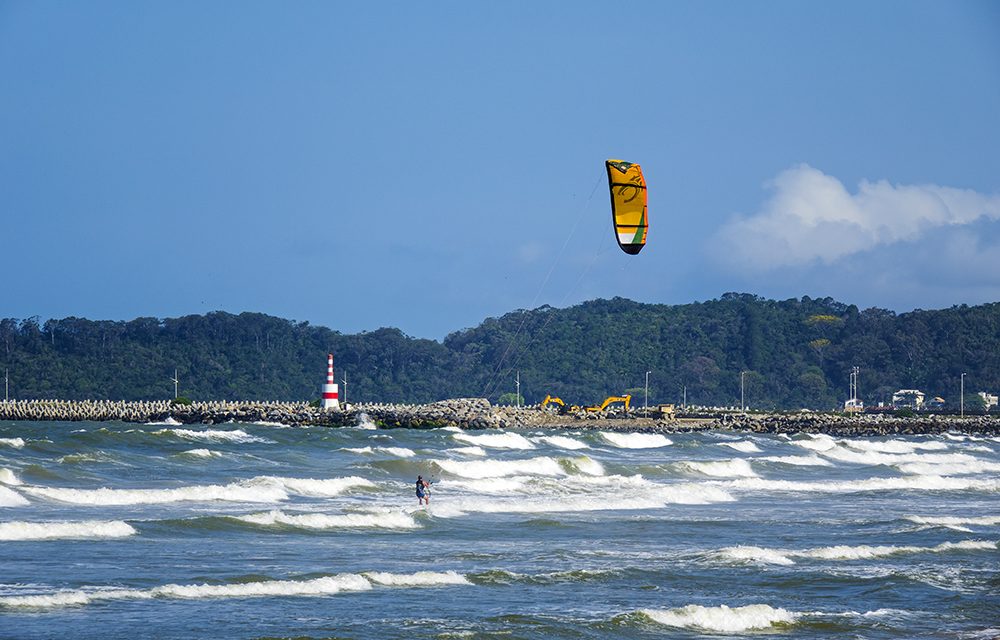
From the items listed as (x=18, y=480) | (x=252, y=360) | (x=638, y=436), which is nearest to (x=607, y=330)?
(x=252, y=360)

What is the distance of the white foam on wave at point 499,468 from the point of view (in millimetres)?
31266

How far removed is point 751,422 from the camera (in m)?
68.3

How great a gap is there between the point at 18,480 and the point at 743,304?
4810 inches

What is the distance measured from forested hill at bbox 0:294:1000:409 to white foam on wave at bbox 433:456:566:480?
77525 millimetres

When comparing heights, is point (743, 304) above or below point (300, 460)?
above

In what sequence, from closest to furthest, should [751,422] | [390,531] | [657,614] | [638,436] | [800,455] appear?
[657,614]
[390,531]
[800,455]
[638,436]
[751,422]

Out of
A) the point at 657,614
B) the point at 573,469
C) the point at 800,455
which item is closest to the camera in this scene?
the point at 657,614

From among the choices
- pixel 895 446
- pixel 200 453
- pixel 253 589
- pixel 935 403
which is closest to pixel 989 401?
pixel 935 403

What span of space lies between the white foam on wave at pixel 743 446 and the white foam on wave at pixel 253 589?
31519 millimetres

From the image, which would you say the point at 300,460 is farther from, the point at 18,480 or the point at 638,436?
the point at 638,436

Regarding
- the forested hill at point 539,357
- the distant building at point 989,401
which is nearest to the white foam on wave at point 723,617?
the distant building at point 989,401

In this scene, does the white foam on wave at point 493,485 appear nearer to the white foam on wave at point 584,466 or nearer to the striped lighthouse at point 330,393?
the white foam on wave at point 584,466

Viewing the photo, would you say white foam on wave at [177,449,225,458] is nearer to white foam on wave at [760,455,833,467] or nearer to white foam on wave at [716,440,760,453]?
white foam on wave at [760,455,833,467]

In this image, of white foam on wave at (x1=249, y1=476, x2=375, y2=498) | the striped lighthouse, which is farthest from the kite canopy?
the striped lighthouse
